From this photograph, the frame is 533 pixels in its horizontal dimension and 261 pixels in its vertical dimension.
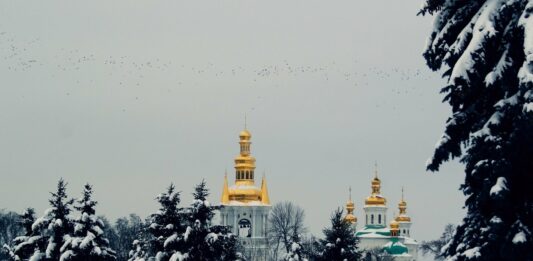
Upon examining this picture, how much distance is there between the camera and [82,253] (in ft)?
129

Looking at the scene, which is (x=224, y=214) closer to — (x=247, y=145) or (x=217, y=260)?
(x=247, y=145)

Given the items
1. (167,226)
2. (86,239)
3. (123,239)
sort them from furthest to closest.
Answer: (123,239), (86,239), (167,226)

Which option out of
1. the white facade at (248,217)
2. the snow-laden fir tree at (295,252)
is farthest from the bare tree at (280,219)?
the snow-laden fir tree at (295,252)

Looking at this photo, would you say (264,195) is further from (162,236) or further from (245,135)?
(162,236)

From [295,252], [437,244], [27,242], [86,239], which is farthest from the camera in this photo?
[437,244]

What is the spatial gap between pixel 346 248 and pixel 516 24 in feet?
68.9

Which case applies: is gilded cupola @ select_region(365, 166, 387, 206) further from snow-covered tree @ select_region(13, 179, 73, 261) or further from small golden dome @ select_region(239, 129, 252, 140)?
snow-covered tree @ select_region(13, 179, 73, 261)

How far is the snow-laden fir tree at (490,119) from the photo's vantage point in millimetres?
15461

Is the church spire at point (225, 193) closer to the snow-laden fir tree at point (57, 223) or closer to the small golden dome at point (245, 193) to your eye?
the small golden dome at point (245, 193)

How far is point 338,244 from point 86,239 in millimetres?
7931

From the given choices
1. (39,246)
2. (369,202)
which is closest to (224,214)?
(369,202)

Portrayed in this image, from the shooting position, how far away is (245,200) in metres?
176

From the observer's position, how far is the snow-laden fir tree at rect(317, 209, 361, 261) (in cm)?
3588

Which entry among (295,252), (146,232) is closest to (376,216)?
(295,252)
